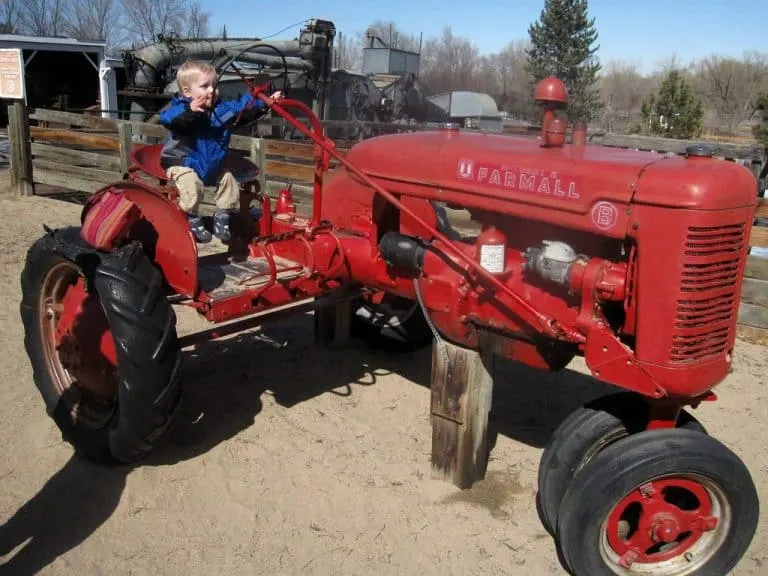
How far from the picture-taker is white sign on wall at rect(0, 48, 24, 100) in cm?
1039

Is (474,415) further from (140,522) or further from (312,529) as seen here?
(140,522)

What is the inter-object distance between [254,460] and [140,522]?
0.60m

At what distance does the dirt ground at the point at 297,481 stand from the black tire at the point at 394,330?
5.7 inches

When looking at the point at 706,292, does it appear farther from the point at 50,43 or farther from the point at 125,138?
the point at 50,43

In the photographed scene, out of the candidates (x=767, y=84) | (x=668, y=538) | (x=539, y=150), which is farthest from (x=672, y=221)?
(x=767, y=84)

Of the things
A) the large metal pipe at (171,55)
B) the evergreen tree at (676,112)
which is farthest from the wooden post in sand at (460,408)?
the evergreen tree at (676,112)

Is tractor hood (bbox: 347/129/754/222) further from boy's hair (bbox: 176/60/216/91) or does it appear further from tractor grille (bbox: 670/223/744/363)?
boy's hair (bbox: 176/60/216/91)

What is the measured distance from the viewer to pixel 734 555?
2557 mm

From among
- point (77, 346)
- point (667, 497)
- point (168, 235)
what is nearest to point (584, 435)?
point (667, 497)

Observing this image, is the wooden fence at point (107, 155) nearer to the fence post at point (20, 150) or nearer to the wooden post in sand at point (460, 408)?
the fence post at point (20, 150)

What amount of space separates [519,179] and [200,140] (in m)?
1.74

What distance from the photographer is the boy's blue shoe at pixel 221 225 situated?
378 centimetres

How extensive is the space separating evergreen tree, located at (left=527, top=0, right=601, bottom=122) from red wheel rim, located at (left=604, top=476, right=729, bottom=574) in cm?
3276

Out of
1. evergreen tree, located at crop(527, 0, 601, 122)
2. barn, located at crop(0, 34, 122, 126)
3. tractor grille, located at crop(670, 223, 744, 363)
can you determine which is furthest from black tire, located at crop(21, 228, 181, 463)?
evergreen tree, located at crop(527, 0, 601, 122)
